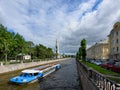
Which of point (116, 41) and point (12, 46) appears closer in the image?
point (12, 46)

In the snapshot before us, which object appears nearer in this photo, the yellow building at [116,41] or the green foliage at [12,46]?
the green foliage at [12,46]

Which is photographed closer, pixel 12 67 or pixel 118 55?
pixel 12 67

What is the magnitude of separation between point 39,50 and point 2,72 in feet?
207

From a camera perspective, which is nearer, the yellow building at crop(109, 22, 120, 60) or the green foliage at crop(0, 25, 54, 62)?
the green foliage at crop(0, 25, 54, 62)

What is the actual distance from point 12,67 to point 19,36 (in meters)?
36.0

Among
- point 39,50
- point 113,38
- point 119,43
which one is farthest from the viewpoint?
point 39,50

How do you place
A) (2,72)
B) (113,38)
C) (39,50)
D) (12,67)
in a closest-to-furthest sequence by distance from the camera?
(2,72) → (12,67) → (113,38) → (39,50)

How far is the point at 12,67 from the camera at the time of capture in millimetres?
43094

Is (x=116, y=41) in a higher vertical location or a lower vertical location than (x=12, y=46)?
higher

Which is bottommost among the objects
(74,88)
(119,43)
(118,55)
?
(74,88)

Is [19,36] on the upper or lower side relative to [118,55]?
upper

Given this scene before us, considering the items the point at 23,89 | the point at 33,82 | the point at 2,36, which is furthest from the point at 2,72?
the point at 2,36

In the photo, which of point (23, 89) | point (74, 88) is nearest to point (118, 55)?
point (74, 88)

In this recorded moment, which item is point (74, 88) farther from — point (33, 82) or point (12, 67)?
point (12, 67)
